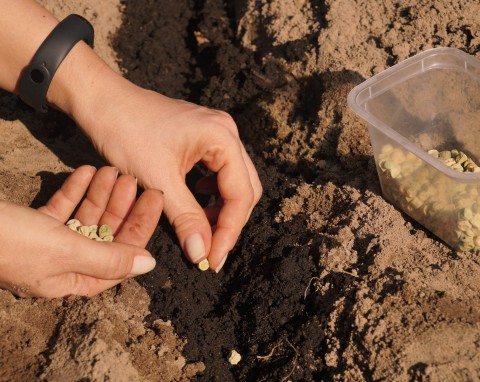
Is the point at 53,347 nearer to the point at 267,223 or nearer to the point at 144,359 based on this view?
the point at 144,359

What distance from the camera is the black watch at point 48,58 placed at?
107 inches

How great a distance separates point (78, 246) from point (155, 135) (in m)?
0.64

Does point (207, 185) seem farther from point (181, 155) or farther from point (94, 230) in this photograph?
point (94, 230)

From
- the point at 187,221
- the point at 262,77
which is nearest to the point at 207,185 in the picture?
the point at 187,221

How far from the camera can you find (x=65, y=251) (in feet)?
7.23

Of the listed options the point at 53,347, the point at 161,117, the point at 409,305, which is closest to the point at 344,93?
the point at 161,117

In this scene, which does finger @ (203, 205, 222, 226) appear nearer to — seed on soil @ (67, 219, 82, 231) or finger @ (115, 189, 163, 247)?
finger @ (115, 189, 163, 247)

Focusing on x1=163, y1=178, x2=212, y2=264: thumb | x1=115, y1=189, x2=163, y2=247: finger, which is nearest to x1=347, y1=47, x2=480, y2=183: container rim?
x1=163, y1=178, x2=212, y2=264: thumb

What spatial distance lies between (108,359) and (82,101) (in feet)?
3.89

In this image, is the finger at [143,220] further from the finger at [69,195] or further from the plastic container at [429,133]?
the plastic container at [429,133]

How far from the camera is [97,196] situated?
2652 millimetres

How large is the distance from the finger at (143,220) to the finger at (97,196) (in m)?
0.17

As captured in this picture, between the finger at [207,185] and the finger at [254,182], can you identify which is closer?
the finger at [254,182]

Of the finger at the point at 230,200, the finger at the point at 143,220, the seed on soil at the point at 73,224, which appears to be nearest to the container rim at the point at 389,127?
the finger at the point at 230,200
